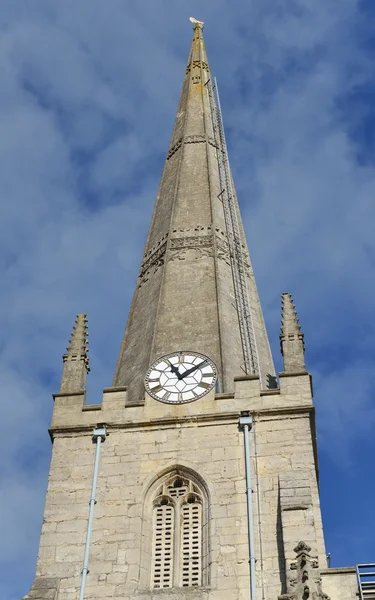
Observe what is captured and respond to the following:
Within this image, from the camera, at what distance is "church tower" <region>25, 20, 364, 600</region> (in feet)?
73.5

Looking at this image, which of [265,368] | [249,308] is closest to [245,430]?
[265,368]

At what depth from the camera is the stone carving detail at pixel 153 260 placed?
1281 inches

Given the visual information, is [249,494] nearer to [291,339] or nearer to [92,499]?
[92,499]

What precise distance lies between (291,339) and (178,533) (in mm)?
6348

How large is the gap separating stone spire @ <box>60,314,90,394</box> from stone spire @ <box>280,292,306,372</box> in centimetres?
493

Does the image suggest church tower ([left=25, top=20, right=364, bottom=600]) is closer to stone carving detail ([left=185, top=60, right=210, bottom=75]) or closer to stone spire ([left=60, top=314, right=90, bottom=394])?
stone spire ([left=60, top=314, right=90, bottom=394])

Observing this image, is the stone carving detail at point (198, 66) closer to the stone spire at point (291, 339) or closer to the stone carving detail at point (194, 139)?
the stone carving detail at point (194, 139)

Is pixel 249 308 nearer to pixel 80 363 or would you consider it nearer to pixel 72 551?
pixel 80 363

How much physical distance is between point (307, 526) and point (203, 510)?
2519 millimetres

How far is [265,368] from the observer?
96.7 feet

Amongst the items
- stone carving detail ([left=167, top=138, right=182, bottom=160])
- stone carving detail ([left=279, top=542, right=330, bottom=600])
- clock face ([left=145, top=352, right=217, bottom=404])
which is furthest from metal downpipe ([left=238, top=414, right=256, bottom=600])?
stone carving detail ([left=167, top=138, right=182, bottom=160])

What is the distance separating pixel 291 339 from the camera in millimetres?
27859

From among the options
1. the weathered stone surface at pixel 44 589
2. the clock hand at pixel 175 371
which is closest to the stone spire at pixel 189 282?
the clock hand at pixel 175 371

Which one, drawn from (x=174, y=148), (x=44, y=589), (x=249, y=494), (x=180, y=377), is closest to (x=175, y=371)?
(x=180, y=377)
